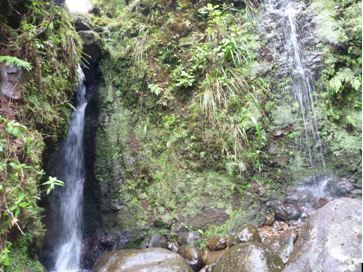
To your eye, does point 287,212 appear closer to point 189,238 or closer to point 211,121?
point 189,238

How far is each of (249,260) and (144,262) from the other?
1406mm

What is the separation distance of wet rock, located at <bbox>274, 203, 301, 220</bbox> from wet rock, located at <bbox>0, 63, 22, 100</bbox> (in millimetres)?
4075

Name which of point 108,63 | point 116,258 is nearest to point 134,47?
point 108,63

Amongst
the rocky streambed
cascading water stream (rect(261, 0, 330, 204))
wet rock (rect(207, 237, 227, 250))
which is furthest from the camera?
cascading water stream (rect(261, 0, 330, 204))

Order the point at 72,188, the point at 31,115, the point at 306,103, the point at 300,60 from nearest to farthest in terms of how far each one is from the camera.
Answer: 1. the point at 31,115
2. the point at 306,103
3. the point at 300,60
4. the point at 72,188

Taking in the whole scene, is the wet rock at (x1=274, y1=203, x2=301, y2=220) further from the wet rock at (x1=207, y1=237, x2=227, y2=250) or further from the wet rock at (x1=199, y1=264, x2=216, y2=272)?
the wet rock at (x1=199, y1=264, x2=216, y2=272)

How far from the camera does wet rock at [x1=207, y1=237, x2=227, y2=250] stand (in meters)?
5.30

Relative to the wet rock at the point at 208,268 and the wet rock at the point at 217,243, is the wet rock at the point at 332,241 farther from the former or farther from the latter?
the wet rock at the point at 217,243

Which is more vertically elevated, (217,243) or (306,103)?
(306,103)

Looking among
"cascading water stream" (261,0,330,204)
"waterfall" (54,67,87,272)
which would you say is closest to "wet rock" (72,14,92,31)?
"waterfall" (54,67,87,272)

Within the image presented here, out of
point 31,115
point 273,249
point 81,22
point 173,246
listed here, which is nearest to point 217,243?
point 173,246

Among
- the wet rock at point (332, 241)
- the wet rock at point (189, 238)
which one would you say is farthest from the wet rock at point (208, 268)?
the wet rock at point (332, 241)

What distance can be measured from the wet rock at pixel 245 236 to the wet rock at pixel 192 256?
47 cm

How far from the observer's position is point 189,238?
18.4ft
